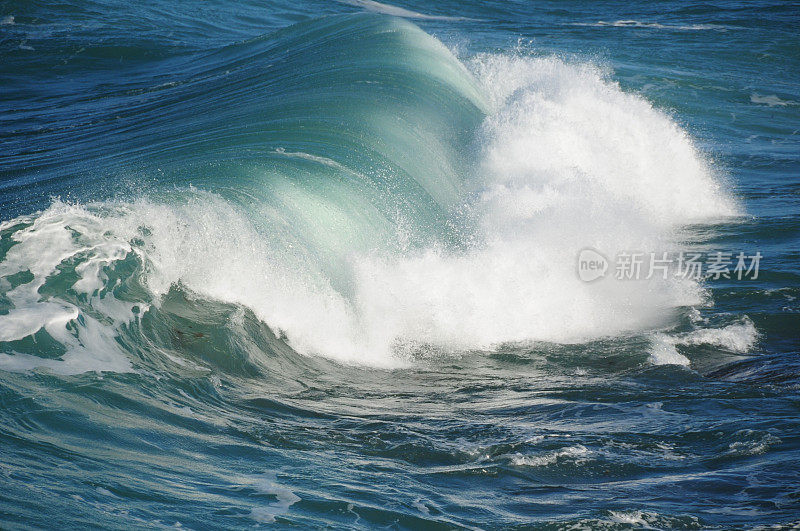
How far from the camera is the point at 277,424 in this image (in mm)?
4566

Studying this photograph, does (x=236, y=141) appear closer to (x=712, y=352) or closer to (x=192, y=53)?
(x=712, y=352)

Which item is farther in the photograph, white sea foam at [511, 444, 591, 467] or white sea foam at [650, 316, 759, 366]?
white sea foam at [650, 316, 759, 366]

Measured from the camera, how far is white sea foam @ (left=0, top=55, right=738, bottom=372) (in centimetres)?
550

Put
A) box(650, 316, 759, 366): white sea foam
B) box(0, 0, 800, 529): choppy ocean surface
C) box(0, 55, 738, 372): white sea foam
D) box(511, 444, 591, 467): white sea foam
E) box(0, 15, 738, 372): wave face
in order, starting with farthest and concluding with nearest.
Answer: box(650, 316, 759, 366): white sea foam, box(0, 15, 738, 372): wave face, box(0, 55, 738, 372): white sea foam, box(511, 444, 591, 467): white sea foam, box(0, 0, 800, 529): choppy ocean surface

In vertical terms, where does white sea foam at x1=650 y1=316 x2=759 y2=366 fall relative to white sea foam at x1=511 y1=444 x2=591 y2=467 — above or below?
above

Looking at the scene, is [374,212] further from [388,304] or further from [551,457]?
[551,457]

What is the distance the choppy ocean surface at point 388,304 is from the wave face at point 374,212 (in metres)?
0.04

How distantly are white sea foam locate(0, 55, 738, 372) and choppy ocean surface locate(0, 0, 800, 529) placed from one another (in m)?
0.03

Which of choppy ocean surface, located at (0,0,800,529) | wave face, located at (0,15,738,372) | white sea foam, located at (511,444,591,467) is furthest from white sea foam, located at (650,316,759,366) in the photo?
white sea foam, located at (511,444,591,467)

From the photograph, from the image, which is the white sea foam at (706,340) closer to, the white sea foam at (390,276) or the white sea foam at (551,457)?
the white sea foam at (390,276)

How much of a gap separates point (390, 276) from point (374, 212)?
4.86 feet

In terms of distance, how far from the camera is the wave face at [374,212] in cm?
591

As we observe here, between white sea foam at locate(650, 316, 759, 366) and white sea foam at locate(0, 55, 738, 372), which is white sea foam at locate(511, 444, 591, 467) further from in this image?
white sea foam at locate(0, 55, 738, 372)

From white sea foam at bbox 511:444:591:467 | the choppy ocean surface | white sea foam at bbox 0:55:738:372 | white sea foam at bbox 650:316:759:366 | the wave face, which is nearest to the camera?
the choppy ocean surface
